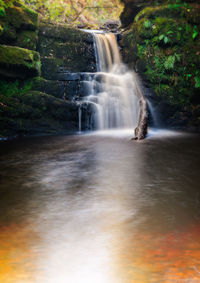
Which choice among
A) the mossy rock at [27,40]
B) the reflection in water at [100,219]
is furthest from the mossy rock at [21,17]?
the reflection in water at [100,219]

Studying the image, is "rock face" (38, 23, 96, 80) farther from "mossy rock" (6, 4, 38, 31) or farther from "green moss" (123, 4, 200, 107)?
"green moss" (123, 4, 200, 107)

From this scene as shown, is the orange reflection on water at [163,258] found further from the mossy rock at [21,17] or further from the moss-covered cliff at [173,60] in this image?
the mossy rock at [21,17]

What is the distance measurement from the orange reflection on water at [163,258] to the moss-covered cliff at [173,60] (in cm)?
872

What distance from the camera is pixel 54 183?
13.9 feet

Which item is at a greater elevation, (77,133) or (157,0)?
(157,0)

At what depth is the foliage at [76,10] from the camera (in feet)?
66.0

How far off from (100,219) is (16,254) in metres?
0.97

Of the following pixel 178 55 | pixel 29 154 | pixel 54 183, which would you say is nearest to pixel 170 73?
pixel 178 55

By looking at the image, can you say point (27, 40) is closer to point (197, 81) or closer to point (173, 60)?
point (173, 60)

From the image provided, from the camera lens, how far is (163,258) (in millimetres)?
2143

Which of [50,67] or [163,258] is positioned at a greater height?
[50,67]

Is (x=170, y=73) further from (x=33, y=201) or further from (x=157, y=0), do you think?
(x=33, y=201)

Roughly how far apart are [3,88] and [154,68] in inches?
232

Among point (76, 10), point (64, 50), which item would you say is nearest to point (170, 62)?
point (64, 50)
